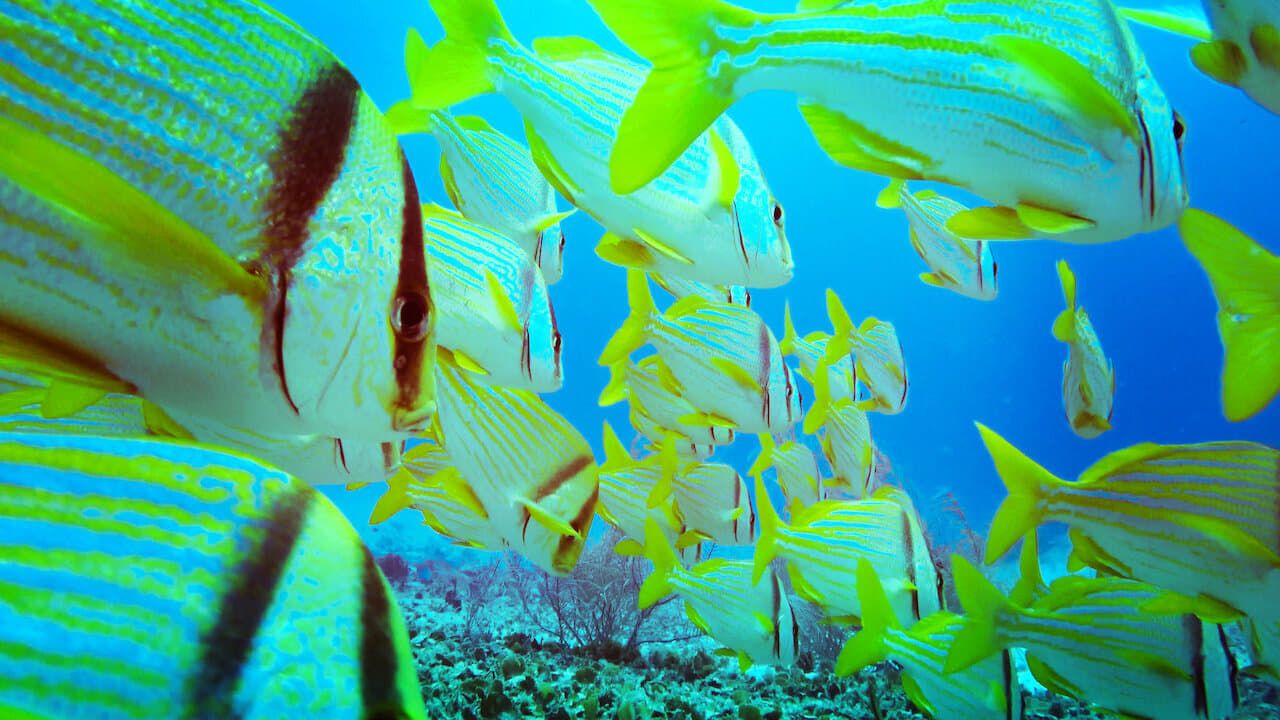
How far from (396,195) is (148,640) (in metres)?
0.55

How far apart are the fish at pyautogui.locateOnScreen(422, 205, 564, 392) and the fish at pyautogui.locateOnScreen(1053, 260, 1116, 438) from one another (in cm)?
298

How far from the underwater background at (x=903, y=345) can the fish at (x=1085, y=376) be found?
209 cm

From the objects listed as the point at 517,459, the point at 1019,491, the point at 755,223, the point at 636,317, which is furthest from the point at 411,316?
the point at 636,317

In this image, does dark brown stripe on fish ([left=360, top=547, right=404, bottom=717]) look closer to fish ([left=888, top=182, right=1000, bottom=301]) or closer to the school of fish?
the school of fish

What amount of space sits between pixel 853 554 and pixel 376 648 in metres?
2.57

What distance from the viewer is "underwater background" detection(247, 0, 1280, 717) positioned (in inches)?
182

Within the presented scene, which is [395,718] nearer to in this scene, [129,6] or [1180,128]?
[129,6]

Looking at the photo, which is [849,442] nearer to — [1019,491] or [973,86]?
[1019,491]

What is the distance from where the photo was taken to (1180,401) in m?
41.6

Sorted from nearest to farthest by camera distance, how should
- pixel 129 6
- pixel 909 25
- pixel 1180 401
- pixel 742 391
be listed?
pixel 129 6 < pixel 909 25 < pixel 742 391 < pixel 1180 401

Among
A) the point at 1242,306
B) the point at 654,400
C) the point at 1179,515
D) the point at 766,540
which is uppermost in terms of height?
the point at 1242,306

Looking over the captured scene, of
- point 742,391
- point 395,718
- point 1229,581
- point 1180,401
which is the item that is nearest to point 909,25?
point 395,718

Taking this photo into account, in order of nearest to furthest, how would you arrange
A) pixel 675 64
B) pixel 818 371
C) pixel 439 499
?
pixel 675 64 < pixel 439 499 < pixel 818 371

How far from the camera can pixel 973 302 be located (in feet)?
170
